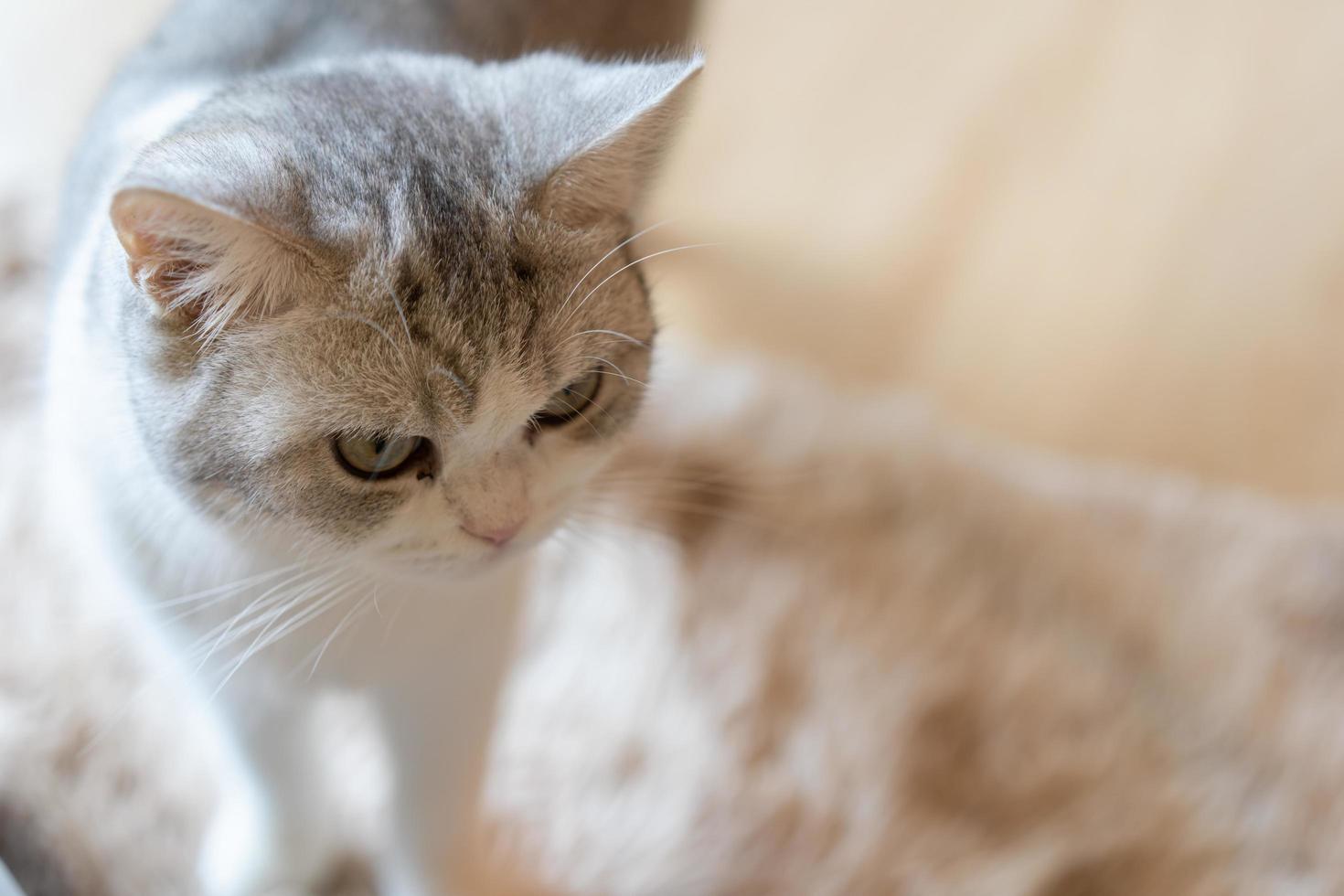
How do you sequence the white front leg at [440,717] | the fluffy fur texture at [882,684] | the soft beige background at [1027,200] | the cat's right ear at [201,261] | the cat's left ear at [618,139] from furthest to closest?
the soft beige background at [1027,200]
the fluffy fur texture at [882,684]
the white front leg at [440,717]
the cat's left ear at [618,139]
the cat's right ear at [201,261]

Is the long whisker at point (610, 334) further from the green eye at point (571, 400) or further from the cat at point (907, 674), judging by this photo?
the cat at point (907, 674)

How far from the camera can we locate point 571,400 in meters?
0.71

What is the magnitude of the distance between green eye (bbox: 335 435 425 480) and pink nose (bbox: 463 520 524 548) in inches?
2.2

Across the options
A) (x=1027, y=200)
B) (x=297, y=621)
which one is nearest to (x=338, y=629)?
(x=297, y=621)

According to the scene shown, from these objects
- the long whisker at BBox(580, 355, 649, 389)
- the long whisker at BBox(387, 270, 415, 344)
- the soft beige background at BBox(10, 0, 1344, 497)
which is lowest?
the long whisker at BBox(387, 270, 415, 344)

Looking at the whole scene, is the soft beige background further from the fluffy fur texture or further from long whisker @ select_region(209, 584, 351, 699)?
long whisker @ select_region(209, 584, 351, 699)

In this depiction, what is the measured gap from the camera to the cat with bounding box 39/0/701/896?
61 cm

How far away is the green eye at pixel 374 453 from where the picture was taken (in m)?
0.64

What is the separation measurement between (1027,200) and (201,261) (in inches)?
52.8

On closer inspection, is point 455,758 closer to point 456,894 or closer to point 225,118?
point 456,894

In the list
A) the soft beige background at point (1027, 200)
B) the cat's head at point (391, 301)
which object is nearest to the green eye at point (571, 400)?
the cat's head at point (391, 301)

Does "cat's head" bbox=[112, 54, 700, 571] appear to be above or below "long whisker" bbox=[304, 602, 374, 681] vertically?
above

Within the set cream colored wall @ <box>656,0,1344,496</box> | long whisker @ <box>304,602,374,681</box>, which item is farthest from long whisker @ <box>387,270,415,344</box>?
cream colored wall @ <box>656,0,1344,496</box>

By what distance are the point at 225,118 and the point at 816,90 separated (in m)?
1.24
